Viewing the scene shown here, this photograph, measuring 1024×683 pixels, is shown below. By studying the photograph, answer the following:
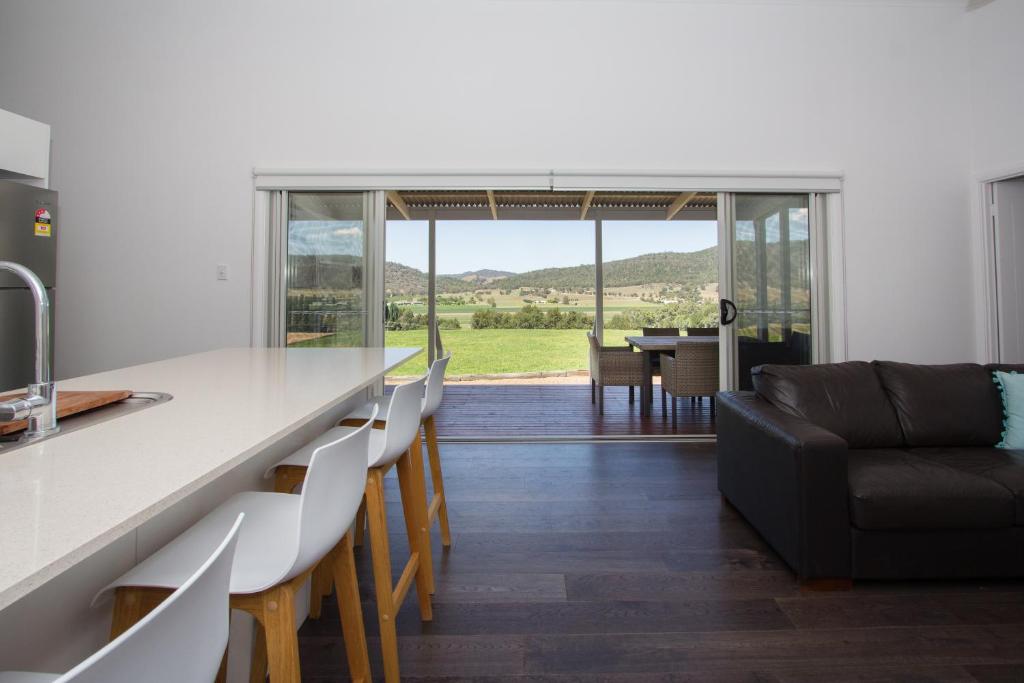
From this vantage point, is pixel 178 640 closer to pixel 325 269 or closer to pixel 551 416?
pixel 325 269

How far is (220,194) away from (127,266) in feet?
2.94

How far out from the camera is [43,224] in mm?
3209

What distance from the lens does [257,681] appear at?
1312 mm

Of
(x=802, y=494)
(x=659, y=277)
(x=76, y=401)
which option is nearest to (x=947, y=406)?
(x=802, y=494)

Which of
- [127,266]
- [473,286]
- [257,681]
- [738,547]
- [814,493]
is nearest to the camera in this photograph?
[257,681]

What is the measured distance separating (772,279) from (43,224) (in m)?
5.17

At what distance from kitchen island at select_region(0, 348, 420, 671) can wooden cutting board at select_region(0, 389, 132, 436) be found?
11 cm

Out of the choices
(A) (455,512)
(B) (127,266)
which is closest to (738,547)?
(A) (455,512)

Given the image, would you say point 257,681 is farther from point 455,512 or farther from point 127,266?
point 127,266

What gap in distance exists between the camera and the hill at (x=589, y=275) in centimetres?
1000

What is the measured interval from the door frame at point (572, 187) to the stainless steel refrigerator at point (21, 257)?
119 centimetres

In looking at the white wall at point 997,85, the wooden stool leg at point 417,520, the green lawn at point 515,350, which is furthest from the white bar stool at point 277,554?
the green lawn at point 515,350

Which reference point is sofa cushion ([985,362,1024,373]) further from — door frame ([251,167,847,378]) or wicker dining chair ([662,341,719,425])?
wicker dining chair ([662,341,719,425])

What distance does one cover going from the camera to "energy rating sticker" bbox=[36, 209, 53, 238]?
318cm
